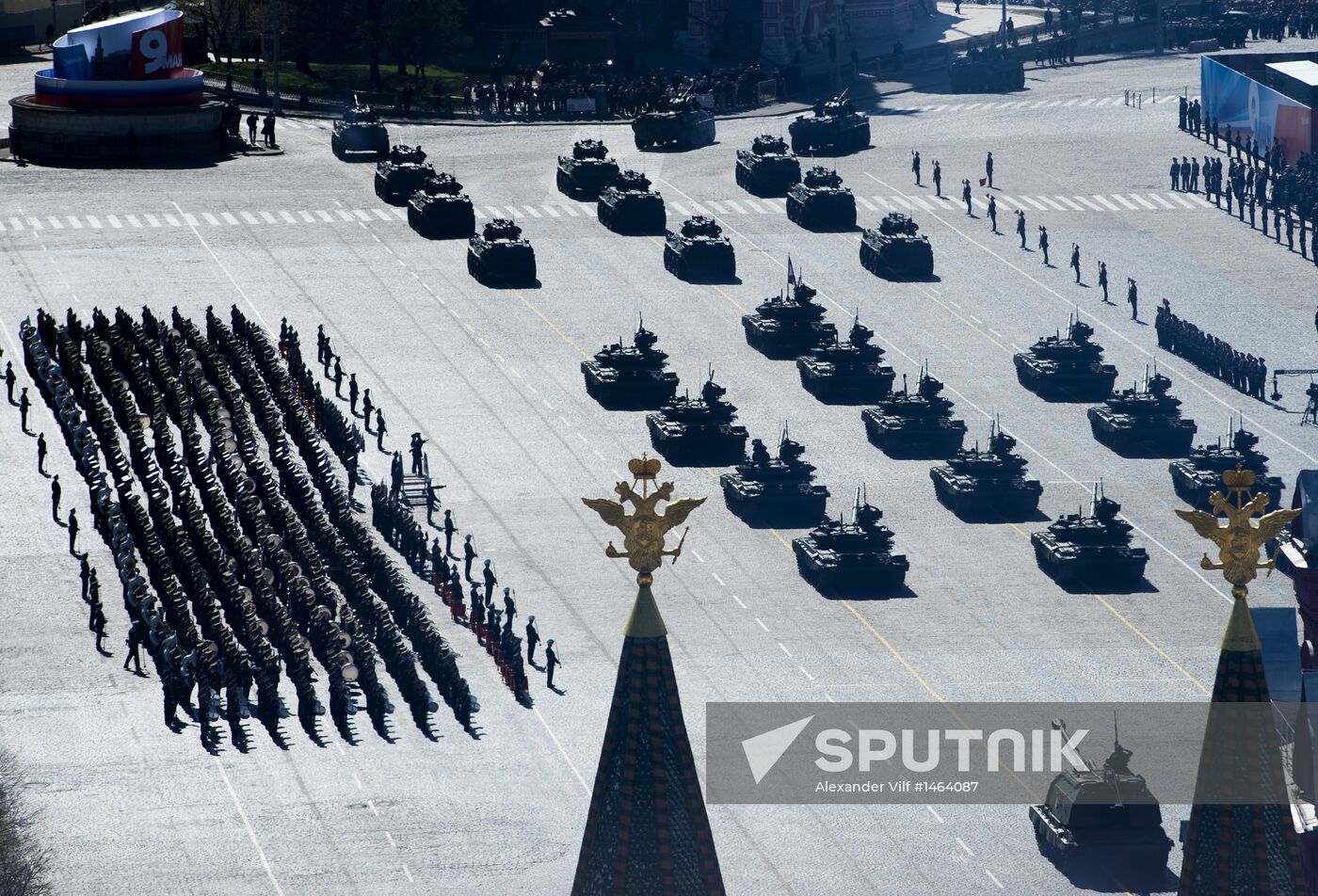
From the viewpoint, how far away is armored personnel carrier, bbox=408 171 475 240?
128125 millimetres

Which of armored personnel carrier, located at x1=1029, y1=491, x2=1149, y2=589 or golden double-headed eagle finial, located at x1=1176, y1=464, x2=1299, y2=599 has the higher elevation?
golden double-headed eagle finial, located at x1=1176, y1=464, x2=1299, y2=599

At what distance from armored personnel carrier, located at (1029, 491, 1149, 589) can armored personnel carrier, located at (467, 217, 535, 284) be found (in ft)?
132

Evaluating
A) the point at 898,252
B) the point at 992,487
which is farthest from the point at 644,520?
the point at 898,252

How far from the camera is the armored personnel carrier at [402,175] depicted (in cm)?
13438

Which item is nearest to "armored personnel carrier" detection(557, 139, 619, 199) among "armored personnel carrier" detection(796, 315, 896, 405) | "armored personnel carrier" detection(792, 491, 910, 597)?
"armored personnel carrier" detection(796, 315, 896, 405)

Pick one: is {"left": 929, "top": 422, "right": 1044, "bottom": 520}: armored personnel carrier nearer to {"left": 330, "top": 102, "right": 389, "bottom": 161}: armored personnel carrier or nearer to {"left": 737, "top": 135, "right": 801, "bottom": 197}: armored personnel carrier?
{"left": 737, "top": 135, "right": 801, "bottom": 197}: armored personnel carrier

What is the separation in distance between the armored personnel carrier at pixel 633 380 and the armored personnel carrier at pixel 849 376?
524cm

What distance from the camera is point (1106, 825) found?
6103 centimetres

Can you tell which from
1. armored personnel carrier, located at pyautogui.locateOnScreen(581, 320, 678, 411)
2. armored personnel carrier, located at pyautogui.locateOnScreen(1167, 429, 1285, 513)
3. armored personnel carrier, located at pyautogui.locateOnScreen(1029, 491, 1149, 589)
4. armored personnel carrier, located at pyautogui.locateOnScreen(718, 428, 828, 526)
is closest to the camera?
armored personnel carrier, located at pyautogui.locateOnScreen(1029, 491, 1149, 589)

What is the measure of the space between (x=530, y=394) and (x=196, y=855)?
144 feet

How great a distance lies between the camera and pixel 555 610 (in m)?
A: 80.6

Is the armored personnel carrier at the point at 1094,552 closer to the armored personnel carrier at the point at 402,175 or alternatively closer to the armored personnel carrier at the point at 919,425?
the armored personnel carrier at the point at 919,425

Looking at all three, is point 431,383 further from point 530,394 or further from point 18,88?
point 18,88

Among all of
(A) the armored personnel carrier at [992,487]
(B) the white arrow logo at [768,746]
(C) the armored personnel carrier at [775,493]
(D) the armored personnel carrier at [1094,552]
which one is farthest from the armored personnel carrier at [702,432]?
(B) the white arrow logo at [768,746]
